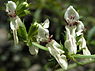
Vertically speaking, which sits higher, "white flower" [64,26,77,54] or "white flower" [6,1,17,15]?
"white flower" [6,1,17,15]

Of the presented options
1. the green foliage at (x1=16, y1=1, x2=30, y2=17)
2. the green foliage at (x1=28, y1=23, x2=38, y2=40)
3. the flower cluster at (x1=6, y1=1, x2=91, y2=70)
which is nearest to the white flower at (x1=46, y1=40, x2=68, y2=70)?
the flower cluster at (x1=6, y1=1, x2=91, y2=70)

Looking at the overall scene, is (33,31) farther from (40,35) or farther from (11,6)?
(11,6)

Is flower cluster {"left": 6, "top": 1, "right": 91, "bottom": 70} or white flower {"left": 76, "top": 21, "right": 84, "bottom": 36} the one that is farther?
white flower {"left": 76, "top": 21, "right": 84, "bottom": 36}

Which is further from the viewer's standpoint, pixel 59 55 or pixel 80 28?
pixel 80 28

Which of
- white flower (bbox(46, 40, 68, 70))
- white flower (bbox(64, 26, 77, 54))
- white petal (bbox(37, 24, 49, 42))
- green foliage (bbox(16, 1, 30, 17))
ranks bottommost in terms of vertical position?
white flower (bbox(46, 40, 68, 70))

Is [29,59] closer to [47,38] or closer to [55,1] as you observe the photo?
[55,1]

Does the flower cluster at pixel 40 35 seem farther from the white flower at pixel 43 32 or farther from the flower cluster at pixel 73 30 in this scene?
the flower cluster at pixel 73 30

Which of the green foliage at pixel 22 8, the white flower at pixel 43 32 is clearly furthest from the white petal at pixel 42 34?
the green foliage at pixel 22 8

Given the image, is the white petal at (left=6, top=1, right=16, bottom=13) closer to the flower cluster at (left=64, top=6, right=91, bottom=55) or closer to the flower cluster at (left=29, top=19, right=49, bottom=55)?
the flower cluster at (left=29, top=19, right=49, bottom=55)

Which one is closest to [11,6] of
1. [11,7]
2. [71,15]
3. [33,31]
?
[11,7]
